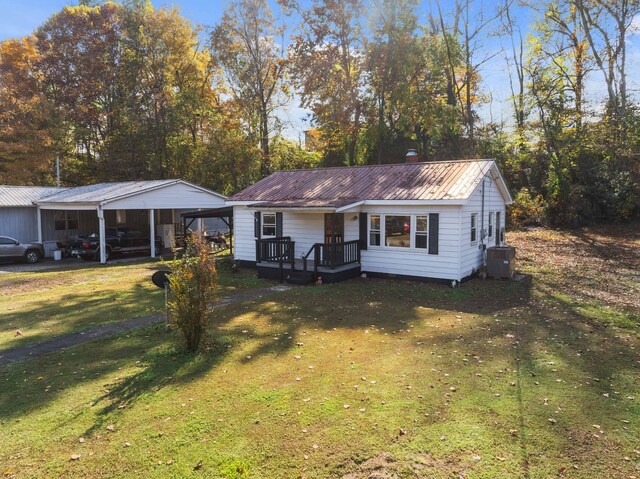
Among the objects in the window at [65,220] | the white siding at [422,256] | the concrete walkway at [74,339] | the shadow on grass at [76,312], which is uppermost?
the window at [65,220]

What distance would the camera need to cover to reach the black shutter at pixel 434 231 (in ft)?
44.1

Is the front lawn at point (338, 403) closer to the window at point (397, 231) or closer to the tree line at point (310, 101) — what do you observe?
the window at point (397, 231)

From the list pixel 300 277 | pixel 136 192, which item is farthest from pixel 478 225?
pixel 136 192

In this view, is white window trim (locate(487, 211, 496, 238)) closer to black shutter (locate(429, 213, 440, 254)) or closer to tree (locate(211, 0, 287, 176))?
black shutter (locate(429, 213, 440, 254))

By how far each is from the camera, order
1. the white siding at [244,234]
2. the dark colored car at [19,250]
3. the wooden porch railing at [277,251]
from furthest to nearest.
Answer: the dark colored car at [19,250]
the white siding at [244,234]
the wooden porch railing at [277,251]

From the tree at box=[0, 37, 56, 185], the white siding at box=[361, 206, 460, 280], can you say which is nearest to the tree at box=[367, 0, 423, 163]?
the white siding at box=[361, 206, 460, 280]

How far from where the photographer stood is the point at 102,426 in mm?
4980

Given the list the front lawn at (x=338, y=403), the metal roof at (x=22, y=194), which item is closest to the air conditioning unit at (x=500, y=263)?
the front lawn at (x=338, y=403)

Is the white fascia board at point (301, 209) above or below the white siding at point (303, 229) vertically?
above

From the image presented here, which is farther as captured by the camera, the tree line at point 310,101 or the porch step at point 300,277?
the tree line at point 310,101

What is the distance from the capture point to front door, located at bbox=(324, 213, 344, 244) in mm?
15531

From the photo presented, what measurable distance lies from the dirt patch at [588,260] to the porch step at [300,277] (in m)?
7.55

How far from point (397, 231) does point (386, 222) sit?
485 millimetres

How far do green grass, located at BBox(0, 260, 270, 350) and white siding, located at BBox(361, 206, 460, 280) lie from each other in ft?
13.2
